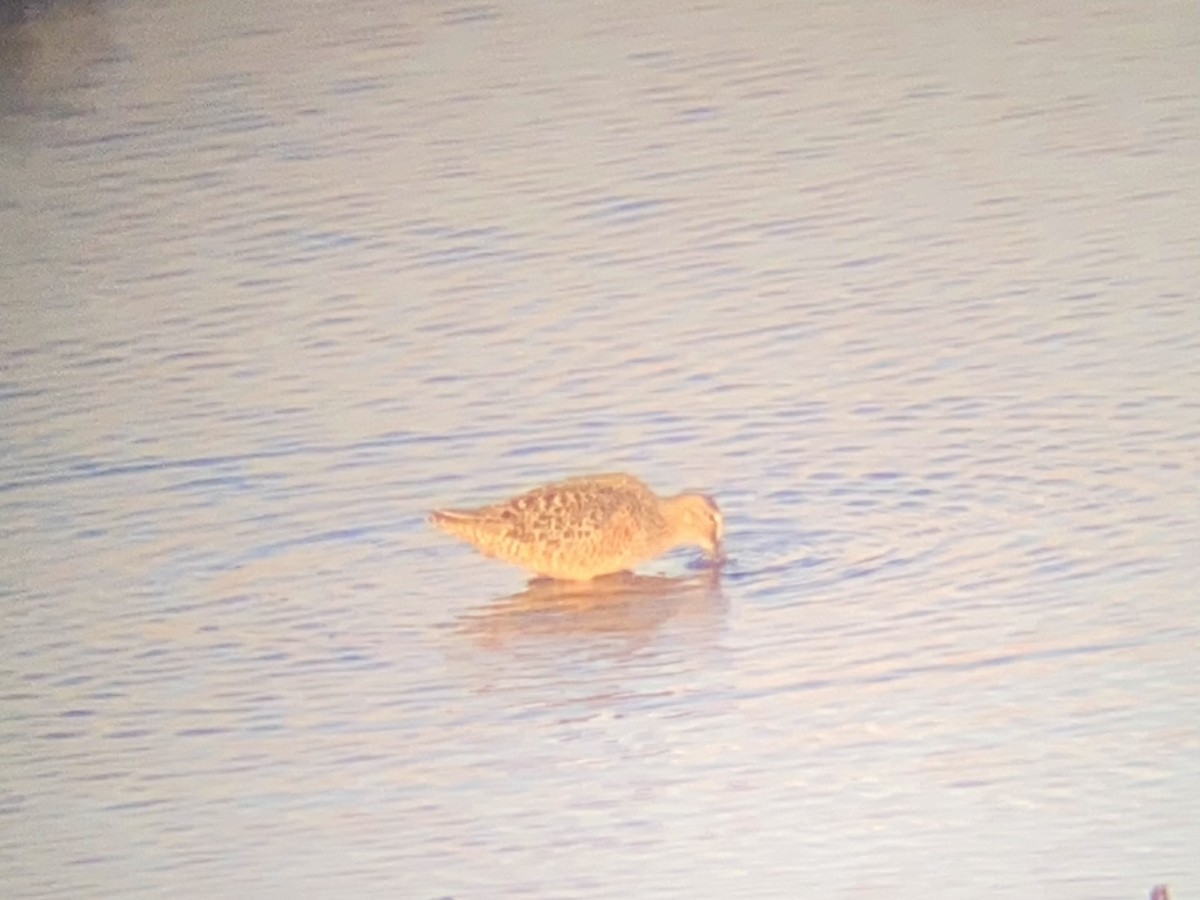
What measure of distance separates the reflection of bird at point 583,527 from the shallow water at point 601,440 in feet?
0.24

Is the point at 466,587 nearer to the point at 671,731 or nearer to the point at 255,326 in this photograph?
the point at 671,731

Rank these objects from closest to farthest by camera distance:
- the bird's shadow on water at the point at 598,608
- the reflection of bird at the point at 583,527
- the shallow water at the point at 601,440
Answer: the shallow water at the point at 601,440 → the bird's shadow on water at the point at 598,608 → the reflection of bird at the point at 583,527

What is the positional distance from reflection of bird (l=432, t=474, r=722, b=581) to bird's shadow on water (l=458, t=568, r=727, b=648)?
53mm

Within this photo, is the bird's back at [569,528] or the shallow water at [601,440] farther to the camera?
the bird's back at [569,528]

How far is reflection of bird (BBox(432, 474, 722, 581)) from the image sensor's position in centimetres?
568

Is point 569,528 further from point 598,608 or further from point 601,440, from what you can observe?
point 601,440

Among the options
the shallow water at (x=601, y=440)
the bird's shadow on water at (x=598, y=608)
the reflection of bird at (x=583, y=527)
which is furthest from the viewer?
the reflection of bird at (x=583, y=527)

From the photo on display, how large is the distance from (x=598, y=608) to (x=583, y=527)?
0.51ft

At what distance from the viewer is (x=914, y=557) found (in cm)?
563

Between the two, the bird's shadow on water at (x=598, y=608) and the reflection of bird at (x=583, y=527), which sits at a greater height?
the reflection of bird at (x=583, y=527)

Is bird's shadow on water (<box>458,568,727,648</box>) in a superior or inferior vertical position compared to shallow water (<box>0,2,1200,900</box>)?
inferior

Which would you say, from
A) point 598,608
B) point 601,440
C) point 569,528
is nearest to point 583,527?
point 569,528

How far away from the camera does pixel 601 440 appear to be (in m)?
6.36

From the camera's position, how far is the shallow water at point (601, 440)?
Answer: 15.2ft
